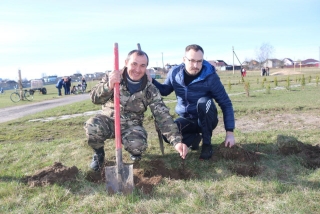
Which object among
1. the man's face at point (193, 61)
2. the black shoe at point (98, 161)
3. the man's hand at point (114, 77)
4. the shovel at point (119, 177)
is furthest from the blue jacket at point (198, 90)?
the shovel at point (119, 177)

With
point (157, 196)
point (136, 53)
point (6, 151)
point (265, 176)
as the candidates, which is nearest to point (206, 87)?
point (136, 53)

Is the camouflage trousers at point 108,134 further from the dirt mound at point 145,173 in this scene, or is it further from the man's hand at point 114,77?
the man's hand at point 114,77

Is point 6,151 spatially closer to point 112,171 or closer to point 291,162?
point 112,171

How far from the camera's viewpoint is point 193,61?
3.77m

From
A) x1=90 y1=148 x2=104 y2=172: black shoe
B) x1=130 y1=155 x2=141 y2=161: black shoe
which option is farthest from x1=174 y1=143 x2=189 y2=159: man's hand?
x1=90 y1=148 x2=104 y2=172: black shoe

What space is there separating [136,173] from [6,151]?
249cm

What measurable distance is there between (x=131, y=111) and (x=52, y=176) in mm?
1179

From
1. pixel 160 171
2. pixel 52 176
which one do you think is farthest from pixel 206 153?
pixel 52 176

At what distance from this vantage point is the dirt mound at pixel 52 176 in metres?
3.32

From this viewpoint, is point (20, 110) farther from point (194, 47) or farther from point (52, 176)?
point (194, 47)

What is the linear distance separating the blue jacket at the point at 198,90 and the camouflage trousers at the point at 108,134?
793 millimetres

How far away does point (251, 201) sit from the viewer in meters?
2.75

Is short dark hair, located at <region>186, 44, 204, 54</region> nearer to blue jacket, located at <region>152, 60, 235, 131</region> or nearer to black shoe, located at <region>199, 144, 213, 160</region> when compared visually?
blue jacket, located at <region>152, 60, 235, 131</region>

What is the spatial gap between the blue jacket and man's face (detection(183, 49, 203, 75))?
116mm
